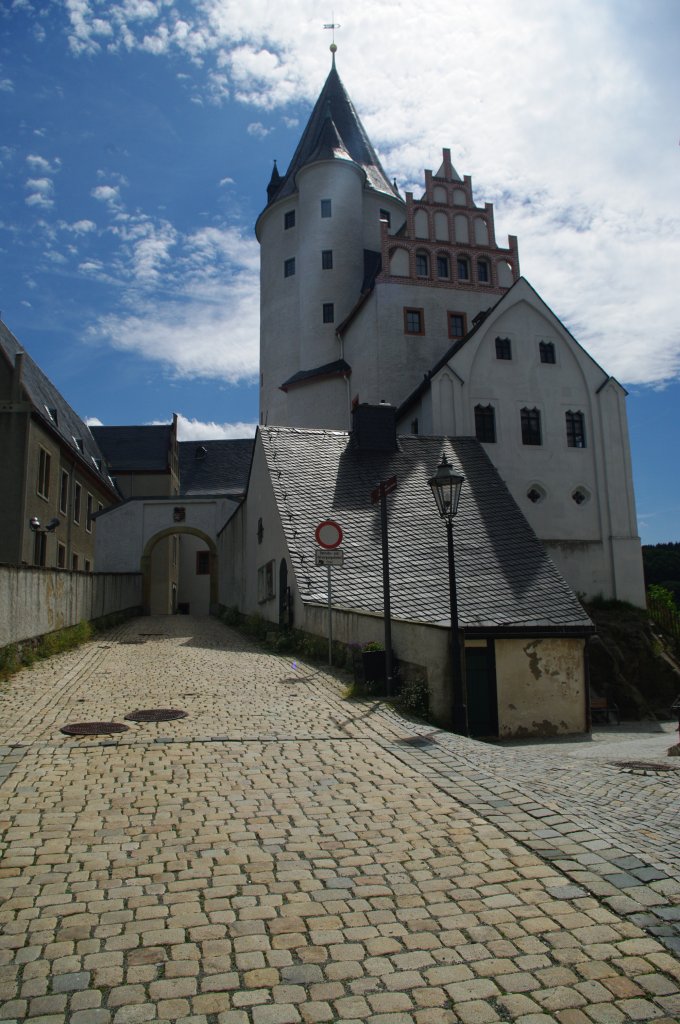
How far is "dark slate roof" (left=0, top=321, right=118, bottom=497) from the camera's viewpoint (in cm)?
3362

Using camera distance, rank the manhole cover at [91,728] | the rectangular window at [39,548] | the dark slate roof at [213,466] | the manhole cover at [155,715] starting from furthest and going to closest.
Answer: the dark slate roof at [213,466]
the rectangular window at [39,548]
the manhole cover at [155,715]
the manhole cover at [91,728]

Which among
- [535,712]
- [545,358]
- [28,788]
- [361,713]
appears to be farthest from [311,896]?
[545,358]

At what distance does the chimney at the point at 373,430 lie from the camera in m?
26.8

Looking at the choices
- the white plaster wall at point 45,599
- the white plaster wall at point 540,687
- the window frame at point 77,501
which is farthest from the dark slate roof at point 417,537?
the window frame at point 77,501

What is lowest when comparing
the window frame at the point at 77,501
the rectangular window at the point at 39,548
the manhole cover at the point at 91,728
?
the manhole cover at the point at 91,728

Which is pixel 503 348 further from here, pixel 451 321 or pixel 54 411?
pixel 54 411

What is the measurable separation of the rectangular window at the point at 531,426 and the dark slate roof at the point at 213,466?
93.3 feet

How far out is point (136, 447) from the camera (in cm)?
5619

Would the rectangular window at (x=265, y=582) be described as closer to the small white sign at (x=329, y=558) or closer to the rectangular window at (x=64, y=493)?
the small white sign at (x=329, y=558)

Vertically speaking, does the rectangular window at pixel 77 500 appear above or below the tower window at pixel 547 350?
below

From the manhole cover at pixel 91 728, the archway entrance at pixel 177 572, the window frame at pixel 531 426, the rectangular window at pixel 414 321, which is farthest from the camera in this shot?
the archway entrance at pixel 177 572

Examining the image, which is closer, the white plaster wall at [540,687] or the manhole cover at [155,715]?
the manhole cover at [155,715]

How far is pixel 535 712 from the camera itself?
13.4 metres

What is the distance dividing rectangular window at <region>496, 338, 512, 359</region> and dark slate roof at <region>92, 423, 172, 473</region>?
1149 inches
